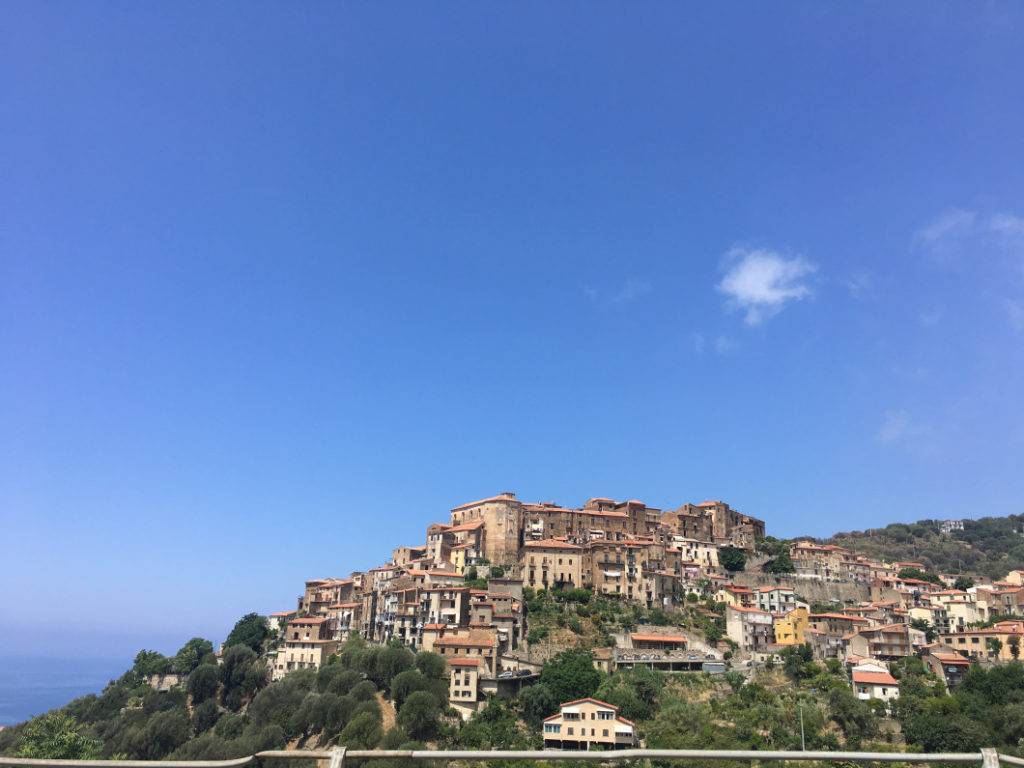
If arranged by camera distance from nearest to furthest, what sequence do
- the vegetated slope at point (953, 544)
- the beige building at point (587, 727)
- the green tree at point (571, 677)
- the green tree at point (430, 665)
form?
1. the beige building at point (587, 727)
2. the green tree at point (571, 677)
3. the green tree at point (430, 665)
4. the vegetated slope at point (953, 544)

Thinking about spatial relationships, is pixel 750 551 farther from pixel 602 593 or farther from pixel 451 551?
pixel 451 551

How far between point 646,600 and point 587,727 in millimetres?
22612

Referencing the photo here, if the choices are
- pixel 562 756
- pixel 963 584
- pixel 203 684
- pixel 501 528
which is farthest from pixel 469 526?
pixel 562 756

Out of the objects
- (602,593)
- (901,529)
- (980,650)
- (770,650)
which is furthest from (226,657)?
(901,529)

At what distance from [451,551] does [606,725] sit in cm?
2994

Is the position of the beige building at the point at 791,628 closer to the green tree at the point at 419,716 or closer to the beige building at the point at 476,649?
the beige building at the point at 476,649

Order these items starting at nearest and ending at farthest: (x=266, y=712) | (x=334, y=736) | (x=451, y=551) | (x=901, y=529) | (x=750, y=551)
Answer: (x=334, y=736), (x=266, y=712), (x=451, y=551), (x=750, y=551), (x=901, y=529)

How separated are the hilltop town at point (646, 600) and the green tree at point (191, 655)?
22.4ft

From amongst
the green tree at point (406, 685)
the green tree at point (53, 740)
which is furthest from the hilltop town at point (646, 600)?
the green tree at point (53, 740)

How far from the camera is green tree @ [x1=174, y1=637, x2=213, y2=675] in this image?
67.7 meters

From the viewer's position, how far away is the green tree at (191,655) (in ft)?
222

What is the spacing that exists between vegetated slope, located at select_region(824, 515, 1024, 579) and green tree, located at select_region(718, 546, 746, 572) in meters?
42.5

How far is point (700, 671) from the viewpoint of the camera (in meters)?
48.9

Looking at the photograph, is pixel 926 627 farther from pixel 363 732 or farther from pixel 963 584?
pixel 363 732
